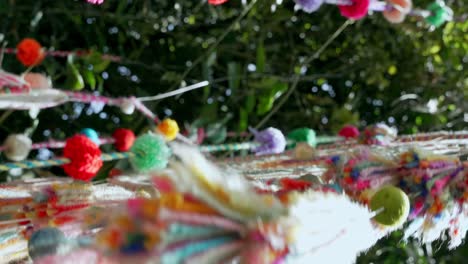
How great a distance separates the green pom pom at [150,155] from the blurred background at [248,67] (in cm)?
27

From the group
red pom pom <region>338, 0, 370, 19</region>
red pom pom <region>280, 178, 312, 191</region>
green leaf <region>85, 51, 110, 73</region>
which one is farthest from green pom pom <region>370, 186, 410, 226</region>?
green leaf <region>85, 51, 110, 73</region>

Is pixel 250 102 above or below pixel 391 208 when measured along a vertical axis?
above

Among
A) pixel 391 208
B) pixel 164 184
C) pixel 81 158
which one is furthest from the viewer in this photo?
pixel 81 158

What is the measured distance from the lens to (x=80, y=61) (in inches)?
41.8

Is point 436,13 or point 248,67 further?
point 248,67

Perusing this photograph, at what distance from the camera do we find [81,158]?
689 millimetres

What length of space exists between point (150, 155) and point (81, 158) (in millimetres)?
92

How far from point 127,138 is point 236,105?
40 cm

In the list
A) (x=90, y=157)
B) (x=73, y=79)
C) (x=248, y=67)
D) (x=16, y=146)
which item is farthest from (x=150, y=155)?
(x=248, y=67)

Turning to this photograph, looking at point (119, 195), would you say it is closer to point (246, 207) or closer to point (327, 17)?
point (246, 207)

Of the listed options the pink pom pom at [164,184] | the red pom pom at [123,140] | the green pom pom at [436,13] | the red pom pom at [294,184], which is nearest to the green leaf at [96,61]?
the red pom pom at [123,140]

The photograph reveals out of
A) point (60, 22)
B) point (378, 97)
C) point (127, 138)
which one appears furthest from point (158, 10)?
point (378, 97)

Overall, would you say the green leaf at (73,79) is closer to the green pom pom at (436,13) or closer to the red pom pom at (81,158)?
the red pom pom at (81,158)

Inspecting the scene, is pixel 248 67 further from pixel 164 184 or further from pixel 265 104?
pixel 164 184
